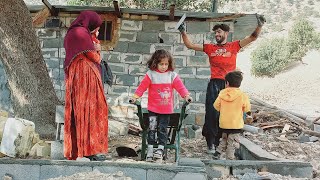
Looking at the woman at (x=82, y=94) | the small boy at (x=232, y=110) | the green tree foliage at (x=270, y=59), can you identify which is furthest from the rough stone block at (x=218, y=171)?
the green tree foliage at (x=270, y=59)

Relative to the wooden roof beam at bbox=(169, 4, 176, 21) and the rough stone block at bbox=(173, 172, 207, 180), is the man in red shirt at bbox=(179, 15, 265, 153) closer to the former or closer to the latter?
the rough stone block at bbox=(173, 172, 207, 180)

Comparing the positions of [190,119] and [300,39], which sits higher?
[300,39]

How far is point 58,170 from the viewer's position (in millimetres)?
4023

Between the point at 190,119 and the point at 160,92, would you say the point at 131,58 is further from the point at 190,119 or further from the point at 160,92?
the point at 160,92

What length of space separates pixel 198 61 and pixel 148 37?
1.09 m

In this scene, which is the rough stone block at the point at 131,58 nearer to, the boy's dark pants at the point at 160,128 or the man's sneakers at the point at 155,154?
the boy's dark pants at the point at 160,128

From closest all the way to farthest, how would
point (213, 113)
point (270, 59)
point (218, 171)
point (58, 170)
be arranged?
point (58, 170) → point (218, 171) → point (213, 113) → point (270, 59)

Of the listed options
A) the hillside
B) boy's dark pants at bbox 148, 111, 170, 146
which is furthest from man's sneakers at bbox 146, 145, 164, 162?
the hillside

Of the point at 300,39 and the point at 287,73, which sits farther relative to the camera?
the point at 300,39

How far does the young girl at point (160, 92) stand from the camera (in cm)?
534

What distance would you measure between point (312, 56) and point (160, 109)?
103 ft

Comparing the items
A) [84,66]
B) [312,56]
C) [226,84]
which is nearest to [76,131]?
[84,66]

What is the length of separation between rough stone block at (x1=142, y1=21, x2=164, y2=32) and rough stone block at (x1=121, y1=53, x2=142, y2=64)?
537 mm

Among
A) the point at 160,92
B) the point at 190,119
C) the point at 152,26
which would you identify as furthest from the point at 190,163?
the point at 152,26
